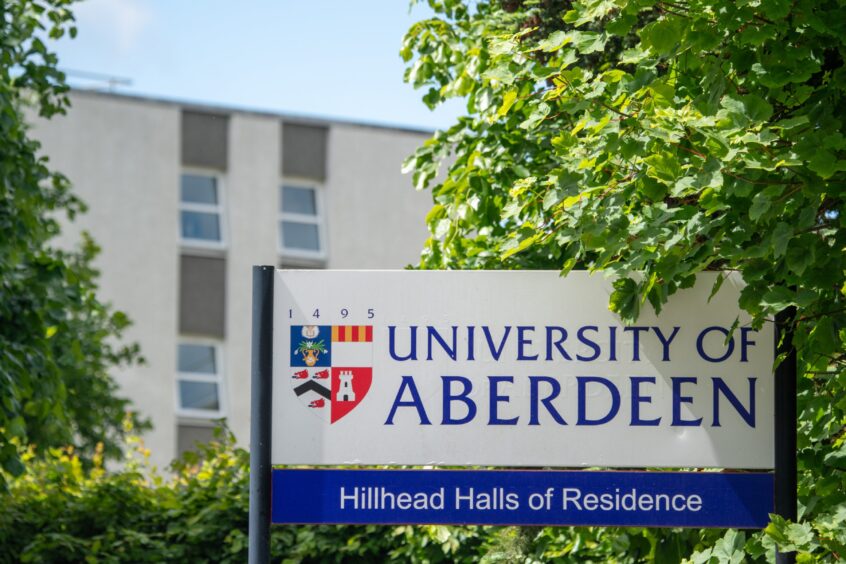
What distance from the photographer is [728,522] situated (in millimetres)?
4043

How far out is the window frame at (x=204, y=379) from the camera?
884 inches

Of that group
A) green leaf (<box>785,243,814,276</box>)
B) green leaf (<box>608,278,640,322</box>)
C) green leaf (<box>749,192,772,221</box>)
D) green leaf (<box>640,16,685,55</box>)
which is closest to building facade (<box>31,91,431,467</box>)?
green leaf (<box>608,278,640,322</box>)

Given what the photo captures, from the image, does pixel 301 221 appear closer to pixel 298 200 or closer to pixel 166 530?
pixel 298 200

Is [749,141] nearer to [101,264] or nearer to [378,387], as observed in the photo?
[378,387]

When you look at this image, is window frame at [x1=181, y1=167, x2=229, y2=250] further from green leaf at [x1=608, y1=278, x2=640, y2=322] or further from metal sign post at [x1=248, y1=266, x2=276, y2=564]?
green leaf at [x1=608, y1=278, x2=640, y2=322]

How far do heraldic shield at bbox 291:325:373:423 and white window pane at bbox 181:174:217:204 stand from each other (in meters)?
19.6

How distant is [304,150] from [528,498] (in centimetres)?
2050

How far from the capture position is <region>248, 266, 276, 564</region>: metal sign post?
13.2ft

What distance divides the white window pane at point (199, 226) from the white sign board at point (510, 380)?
64.0 ft

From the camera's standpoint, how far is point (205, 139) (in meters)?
23.3

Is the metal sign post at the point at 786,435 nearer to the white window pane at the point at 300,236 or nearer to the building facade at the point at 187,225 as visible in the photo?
the building facade at the point at 187,225

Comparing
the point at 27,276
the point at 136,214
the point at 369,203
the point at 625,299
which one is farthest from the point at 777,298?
the point at 369,203

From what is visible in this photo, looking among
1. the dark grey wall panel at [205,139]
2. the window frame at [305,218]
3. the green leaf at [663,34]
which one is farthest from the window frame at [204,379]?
the green leaf at [663,34]

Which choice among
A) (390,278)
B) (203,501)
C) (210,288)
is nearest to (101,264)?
(210,288)
